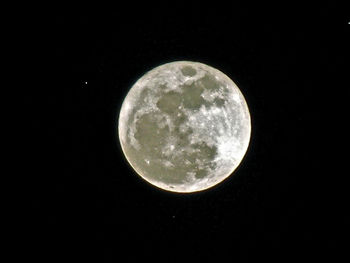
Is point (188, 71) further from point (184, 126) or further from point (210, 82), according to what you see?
point (184, 126)

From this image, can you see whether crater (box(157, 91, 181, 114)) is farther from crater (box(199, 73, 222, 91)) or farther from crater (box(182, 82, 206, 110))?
crater (box(199, 73, 222, 91))

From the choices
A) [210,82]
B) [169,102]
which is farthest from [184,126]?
[210,82]

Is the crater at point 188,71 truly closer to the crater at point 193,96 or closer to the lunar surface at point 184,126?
the lunar surface at point 184,126

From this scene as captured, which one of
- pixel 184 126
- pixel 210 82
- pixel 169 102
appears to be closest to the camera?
pixel 184 126

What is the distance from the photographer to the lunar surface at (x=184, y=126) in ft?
24.5

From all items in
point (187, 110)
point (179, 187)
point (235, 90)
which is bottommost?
point (179, 187)

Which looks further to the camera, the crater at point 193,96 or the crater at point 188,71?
the crater at point 188,71

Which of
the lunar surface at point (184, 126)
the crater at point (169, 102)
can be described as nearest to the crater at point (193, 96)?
the lunar surface at point (184, 126)

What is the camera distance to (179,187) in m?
8.05

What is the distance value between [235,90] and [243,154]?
3.32 ft

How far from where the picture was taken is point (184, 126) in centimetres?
744

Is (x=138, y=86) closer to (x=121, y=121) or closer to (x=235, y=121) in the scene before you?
(x=121, y=121)

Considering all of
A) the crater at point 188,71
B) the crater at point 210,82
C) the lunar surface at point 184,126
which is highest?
the crater at point 188,71

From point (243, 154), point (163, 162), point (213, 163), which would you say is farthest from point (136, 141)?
point (243, 154)
